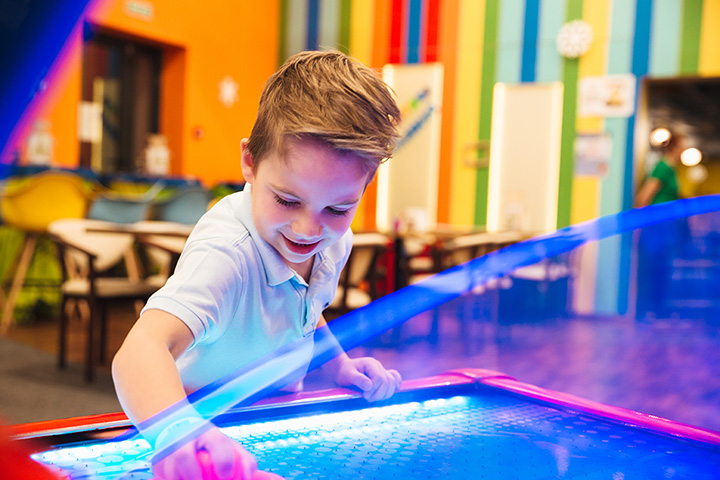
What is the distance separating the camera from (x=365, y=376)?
0.80 m

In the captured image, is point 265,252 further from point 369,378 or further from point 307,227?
point 369,378

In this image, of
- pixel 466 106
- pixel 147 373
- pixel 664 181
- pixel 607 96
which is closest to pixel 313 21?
pixel 466 106

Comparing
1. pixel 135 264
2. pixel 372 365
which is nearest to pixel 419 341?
pixel 135 264

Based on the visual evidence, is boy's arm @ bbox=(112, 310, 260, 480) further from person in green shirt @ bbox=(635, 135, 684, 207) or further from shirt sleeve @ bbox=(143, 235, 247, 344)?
person in green shirt @ bbox=(635, 135, 684, 207)

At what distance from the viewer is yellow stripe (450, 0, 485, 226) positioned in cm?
664

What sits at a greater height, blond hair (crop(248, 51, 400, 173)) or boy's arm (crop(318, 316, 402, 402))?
blond hair (crop(248, 51, 400, 173))

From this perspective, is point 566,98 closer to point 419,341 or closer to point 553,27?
point 553,27

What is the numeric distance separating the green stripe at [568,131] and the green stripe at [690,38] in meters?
0.90

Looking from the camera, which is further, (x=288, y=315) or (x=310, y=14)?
(x=310, y=14)

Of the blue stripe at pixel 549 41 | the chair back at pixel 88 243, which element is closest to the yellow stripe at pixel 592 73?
the blue stripe at pixel 549 41

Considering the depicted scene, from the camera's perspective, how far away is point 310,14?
7.60 metres

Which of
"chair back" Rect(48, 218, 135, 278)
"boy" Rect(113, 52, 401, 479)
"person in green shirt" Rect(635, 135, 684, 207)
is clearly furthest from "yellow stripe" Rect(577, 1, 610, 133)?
"boy" Rect(113, 52, 401, 479)

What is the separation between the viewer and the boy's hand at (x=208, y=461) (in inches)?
17.9

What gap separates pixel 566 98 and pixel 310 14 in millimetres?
3127
